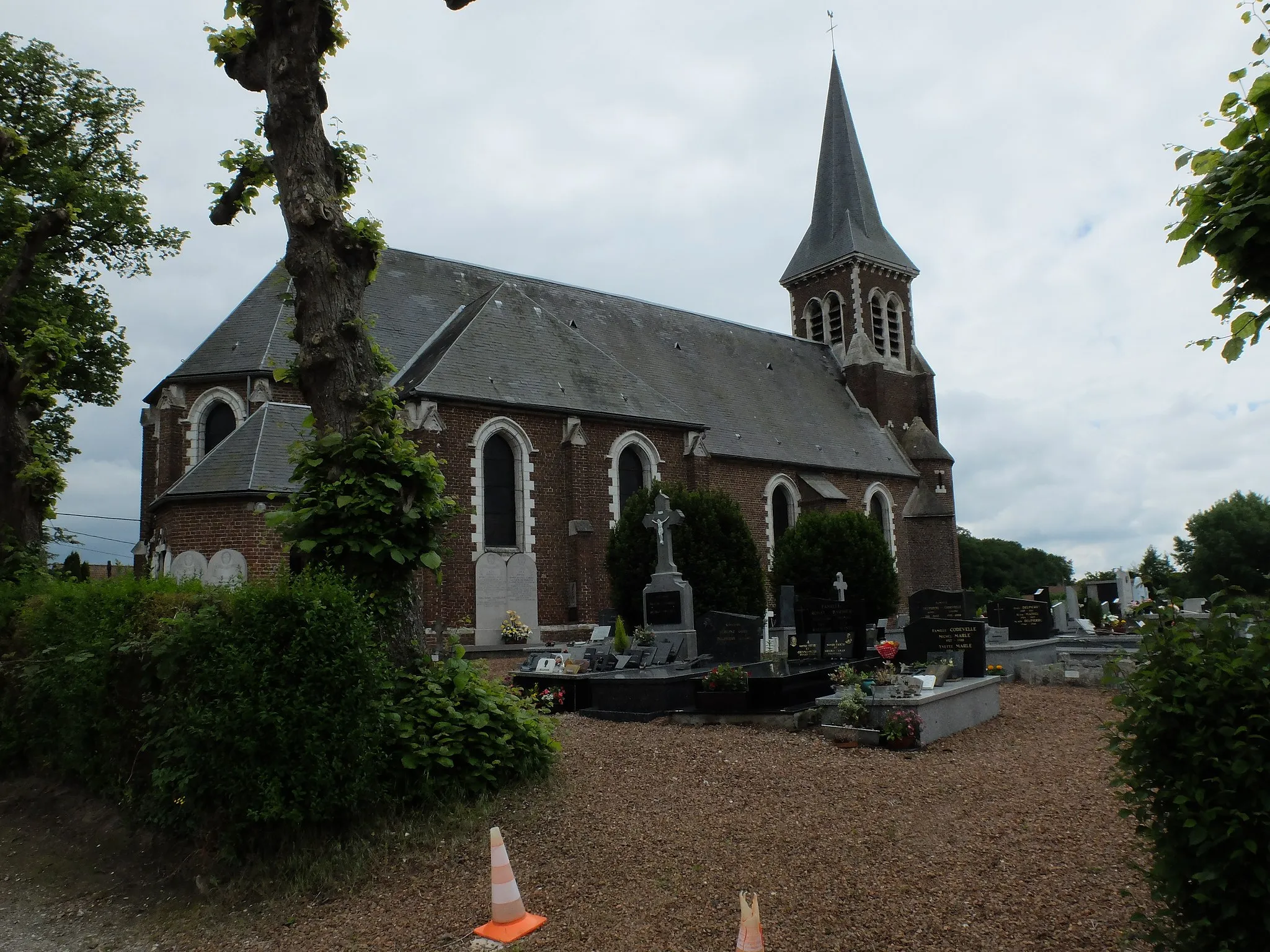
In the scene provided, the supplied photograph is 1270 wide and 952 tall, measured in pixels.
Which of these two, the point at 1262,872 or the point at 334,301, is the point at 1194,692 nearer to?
the point at 1262,872

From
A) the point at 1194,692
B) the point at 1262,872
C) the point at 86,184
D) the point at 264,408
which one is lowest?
the point at 1262,872

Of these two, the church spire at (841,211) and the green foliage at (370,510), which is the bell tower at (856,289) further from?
the green foliage at (370,510)

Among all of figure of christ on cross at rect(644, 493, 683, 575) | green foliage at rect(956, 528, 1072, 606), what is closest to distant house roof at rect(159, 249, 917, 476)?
figure of christ on cross at rect(644, 493, 683, 575)

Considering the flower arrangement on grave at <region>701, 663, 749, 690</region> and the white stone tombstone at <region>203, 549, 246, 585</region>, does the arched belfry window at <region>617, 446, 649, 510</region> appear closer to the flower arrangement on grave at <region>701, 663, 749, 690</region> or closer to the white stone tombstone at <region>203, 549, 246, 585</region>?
the white stone tombstone at <region>203, 549, 246, 585</region>

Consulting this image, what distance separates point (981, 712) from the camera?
971 cm

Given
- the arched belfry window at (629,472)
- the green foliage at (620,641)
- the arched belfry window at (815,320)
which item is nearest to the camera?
the green foliage at (620,641)

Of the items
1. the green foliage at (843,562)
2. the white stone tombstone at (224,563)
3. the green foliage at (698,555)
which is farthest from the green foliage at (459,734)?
the green foliage at (843,562)

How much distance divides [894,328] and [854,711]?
29.3 m

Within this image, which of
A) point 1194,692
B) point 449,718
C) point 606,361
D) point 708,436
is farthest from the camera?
point 708,436

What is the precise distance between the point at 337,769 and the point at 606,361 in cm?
1889

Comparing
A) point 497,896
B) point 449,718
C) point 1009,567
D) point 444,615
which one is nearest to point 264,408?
point 444,615

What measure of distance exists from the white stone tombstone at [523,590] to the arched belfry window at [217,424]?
791 centimetres

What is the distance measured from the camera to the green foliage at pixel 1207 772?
2.91 meters

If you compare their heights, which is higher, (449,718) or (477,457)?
(477,457)
